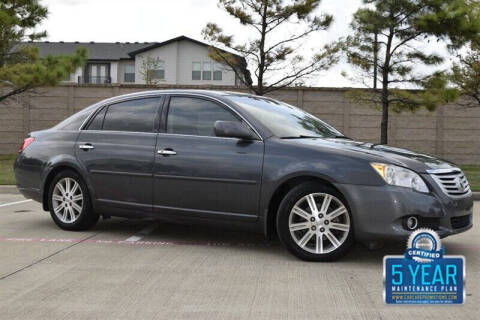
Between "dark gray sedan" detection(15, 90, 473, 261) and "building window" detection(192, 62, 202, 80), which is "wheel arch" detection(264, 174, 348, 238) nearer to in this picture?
"dark gray sedan" detection(15, 90, 473, 261)

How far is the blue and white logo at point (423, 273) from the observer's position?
3314mm

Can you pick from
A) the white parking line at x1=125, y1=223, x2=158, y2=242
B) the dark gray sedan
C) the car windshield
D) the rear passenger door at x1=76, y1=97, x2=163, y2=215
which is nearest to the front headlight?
the dark gray sedan

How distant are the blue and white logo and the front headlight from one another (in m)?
1.58

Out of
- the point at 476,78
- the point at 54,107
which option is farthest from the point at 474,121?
the point at 54,107

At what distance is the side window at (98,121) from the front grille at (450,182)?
3.66 meters

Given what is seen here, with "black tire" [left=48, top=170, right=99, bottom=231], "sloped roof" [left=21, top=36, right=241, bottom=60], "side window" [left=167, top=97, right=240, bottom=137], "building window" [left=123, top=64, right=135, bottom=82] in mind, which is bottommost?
"black tire" [left=48, top=170, right=99, bottom=231]

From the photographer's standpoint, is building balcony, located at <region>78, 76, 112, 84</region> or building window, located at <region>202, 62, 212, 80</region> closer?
building window, located at <region>202, 62, 212, 80</region>

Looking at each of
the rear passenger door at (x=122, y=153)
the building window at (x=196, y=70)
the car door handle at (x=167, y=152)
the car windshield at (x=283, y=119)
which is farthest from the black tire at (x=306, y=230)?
the building window at (x=196, y=70)

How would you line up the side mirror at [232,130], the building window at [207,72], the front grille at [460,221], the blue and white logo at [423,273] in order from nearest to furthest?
the blue and white logo at [423,273] → the front grille at [460,221] → the side mirror at [232,130] → the building window at [207,72]

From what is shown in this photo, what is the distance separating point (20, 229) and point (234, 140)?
3175 mm

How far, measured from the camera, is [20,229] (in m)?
7.17

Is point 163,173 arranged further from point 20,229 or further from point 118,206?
point 20,229

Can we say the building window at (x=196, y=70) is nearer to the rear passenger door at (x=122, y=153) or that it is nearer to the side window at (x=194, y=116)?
the rear passenger door at (x=122, y=153)

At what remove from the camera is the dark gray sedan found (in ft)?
16.5
